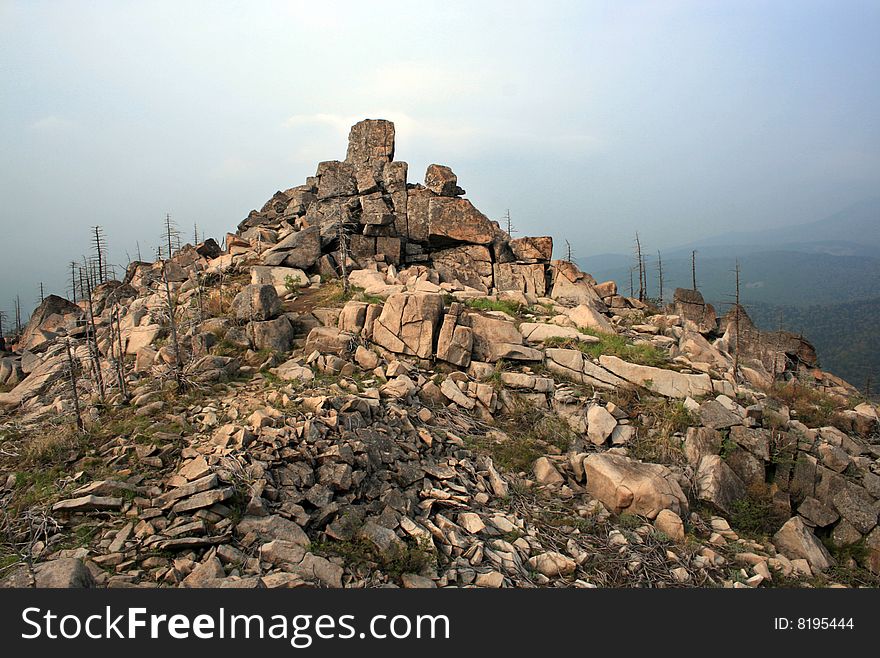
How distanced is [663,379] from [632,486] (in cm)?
492

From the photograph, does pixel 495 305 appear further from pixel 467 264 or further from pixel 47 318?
pixel 47 318

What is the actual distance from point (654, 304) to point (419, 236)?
17.6 metres

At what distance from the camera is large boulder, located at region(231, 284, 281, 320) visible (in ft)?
51.3

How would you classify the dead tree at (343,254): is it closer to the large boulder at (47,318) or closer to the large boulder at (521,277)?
the large boulder at (521,277)

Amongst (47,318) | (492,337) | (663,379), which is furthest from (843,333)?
(47,318)

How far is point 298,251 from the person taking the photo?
74.6 feet

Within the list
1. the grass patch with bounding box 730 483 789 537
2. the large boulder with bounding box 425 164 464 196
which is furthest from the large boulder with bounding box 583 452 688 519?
the large boulder with bounding box 425 164 464 196

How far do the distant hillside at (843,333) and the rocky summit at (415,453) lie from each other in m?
43.8

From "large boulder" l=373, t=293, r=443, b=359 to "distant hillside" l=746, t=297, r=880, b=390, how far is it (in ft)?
156

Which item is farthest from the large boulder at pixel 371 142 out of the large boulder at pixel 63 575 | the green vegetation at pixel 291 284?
the large boulder at pixel 63 575

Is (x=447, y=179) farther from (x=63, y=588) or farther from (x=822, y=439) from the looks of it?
(x=63, y=588)

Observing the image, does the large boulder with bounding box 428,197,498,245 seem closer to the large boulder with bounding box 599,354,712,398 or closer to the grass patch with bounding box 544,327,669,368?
the grass patch with bounding box 544,327,669,368

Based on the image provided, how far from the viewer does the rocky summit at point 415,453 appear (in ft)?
26.3

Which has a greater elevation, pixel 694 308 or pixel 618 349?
pixel 618 349
